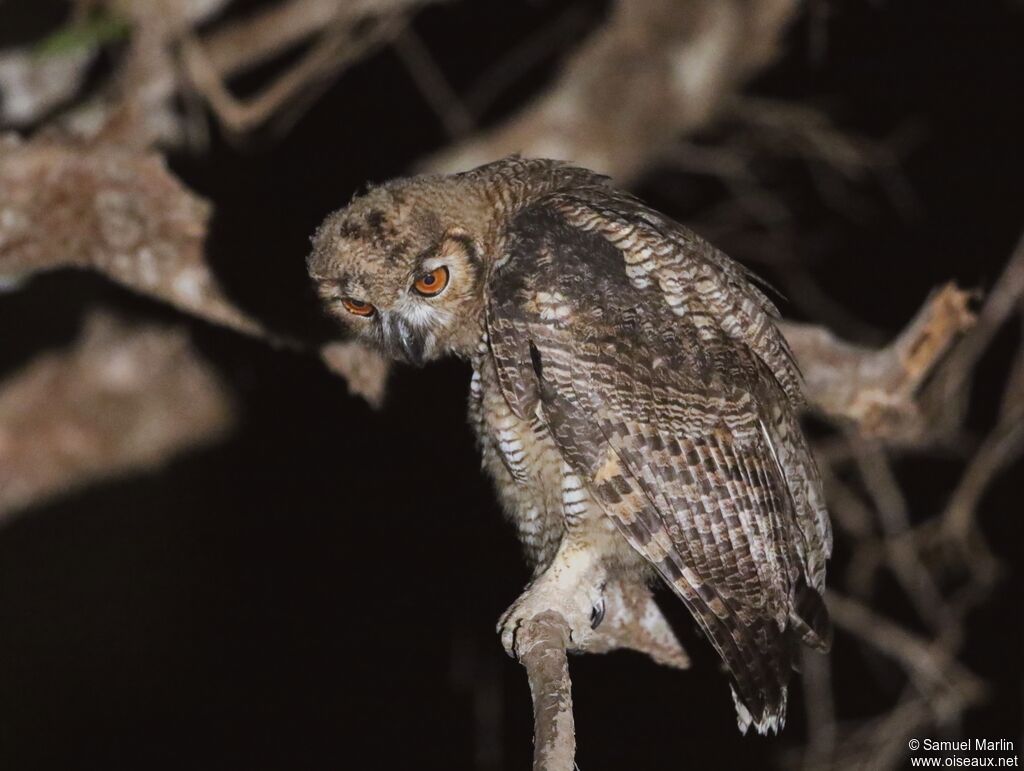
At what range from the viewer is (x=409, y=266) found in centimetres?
260

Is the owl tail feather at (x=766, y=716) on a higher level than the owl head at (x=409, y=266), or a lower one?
lower

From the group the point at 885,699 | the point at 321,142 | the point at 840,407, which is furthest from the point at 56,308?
the point at 885,699

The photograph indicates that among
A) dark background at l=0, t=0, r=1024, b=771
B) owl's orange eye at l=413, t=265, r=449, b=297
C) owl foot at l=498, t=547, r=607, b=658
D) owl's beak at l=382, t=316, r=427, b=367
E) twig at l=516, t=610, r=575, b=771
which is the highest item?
owl's orange eye at l=413, t=265, r=449, b=297

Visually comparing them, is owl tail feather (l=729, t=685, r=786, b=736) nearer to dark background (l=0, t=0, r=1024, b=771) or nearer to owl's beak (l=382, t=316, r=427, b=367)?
owl's beak (l=382, t=316, r=427, b=367)

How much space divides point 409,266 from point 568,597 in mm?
844

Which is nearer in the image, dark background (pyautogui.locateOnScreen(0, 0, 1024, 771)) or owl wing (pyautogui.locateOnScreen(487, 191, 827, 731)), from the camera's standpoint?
owl wing (pyautogui.locateOnScreen(487, 191, 827, 731))

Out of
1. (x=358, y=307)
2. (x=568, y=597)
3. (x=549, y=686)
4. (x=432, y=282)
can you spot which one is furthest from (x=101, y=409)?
(x=549, y=686)

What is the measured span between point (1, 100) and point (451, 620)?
10.4 ft

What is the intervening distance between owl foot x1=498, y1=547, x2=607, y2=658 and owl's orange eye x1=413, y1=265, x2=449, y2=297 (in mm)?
677

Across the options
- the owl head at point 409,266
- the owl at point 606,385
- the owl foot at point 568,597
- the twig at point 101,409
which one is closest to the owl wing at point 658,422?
the owl at point 606,385

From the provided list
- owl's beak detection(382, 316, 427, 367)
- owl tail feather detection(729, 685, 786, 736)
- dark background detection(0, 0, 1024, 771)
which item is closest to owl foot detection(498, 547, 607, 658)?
owl tail feather detection(729, 685, 786, 736)

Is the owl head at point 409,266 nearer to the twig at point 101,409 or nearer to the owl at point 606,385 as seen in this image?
the owl at point 606,385

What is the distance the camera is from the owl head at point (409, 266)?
101 inches

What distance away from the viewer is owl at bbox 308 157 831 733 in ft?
8.26
